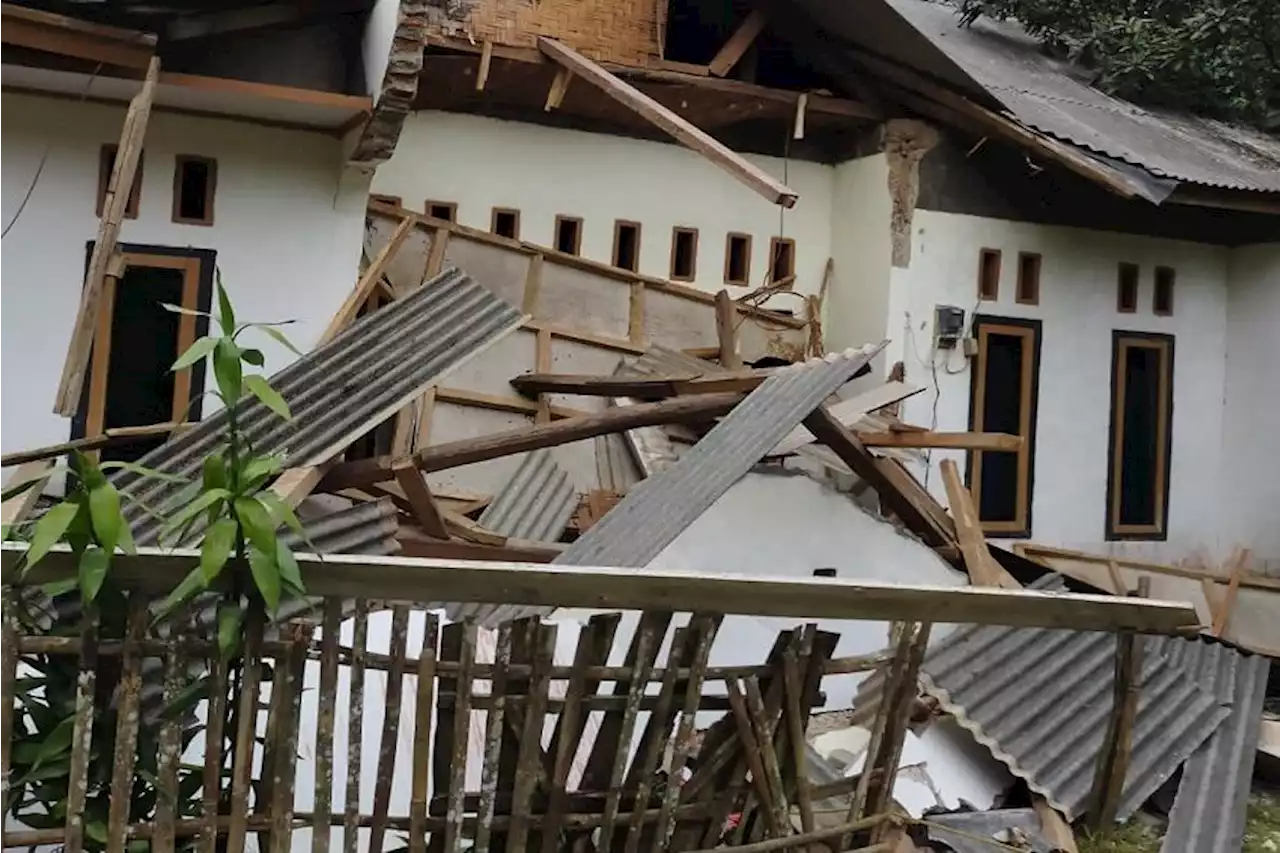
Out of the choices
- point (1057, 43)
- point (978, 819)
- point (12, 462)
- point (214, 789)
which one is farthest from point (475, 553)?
point (1057, 43)

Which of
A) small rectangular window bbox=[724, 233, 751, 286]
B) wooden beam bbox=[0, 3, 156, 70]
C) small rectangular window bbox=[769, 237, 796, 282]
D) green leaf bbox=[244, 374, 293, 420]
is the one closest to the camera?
green leaf bbox=[244, 374, 293, 420]

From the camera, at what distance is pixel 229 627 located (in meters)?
3.28

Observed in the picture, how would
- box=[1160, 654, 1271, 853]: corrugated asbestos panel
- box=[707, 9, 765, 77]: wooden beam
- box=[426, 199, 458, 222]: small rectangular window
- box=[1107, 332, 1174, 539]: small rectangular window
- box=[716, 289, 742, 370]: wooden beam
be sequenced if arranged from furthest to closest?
1. box=[1107, 332, 1174, 539]: small rectangular window
2. box=[707, 9, 765, 77]: wooden beam
3. box=[426, 199, 458, 222]: small rectangular window
4. box=[716, 289, 742, 370]: wooden beam
5. box=[1160, 654, 1271, 853]: corrugated asbestos panel

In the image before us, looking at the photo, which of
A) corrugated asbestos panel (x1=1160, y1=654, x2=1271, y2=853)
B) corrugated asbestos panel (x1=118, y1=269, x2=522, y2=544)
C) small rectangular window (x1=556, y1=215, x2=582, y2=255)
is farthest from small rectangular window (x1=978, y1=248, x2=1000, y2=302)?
corrugated asbestos panel (x1=118, y1=269, x2=522, y2=544)

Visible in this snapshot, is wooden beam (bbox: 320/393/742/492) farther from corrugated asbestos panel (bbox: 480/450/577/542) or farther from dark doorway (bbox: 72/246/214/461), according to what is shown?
dark doorway (bbox: 72/246/214/461)

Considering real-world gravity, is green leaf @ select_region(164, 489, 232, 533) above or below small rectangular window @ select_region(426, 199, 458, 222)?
below

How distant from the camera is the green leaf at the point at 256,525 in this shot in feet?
10.5

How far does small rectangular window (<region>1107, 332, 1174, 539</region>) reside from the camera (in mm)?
11516

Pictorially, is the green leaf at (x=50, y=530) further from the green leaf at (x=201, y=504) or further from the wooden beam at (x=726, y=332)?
the wooden beam at (x=726, y=332)

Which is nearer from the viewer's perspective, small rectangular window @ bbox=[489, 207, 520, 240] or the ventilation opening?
small rectangular window @ bbox=[489, 207, 520, 240]

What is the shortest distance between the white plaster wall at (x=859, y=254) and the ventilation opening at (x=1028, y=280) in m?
1.39

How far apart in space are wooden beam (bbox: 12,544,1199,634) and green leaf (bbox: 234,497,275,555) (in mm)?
181

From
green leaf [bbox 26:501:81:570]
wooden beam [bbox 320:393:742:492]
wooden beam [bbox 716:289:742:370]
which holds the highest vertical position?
wooden beam [bbox 716:289:742:370]

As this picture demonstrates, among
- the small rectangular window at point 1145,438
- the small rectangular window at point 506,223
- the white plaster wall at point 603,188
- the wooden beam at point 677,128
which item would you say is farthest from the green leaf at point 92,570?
the small rectangular window at point 1145,438
